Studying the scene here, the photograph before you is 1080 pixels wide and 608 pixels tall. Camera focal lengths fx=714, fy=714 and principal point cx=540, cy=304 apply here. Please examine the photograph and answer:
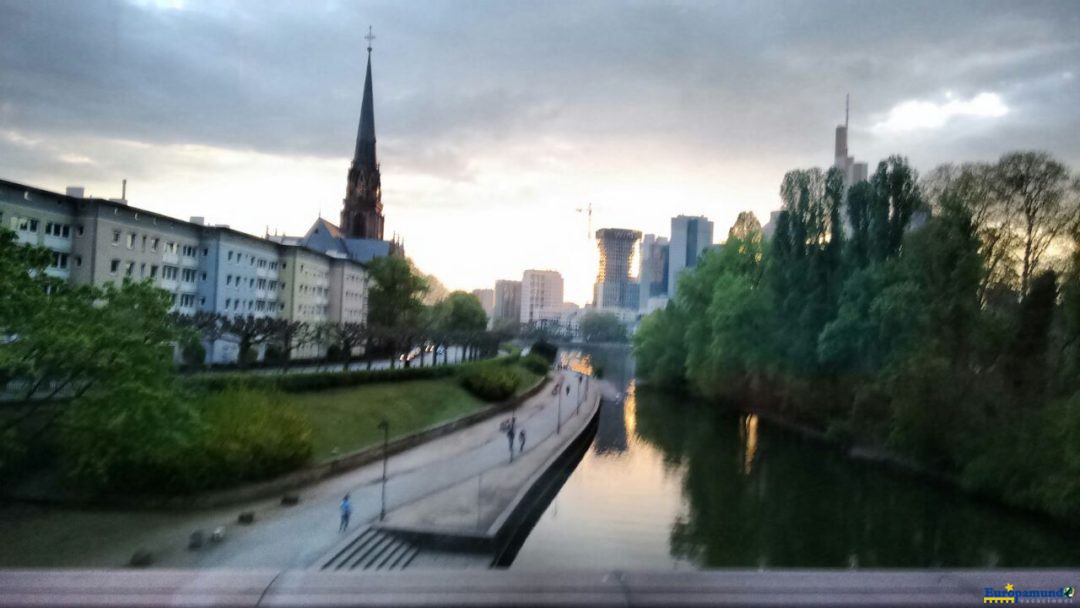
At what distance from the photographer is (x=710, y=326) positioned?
50.0ft

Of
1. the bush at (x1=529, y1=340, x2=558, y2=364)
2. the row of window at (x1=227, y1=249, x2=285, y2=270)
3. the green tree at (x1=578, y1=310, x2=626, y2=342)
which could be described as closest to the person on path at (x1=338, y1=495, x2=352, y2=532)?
the row of window at (x1=227, y1=249, x2=285, y2=270)

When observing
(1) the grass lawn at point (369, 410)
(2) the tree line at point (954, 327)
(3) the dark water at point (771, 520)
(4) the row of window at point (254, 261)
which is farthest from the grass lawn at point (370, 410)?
(2) the tree line at point (954, 327)

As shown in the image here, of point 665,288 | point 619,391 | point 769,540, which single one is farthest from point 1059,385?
point 665,288

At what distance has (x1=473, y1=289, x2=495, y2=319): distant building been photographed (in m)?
6.21

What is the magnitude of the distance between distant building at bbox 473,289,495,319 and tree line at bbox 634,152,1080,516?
420 cm

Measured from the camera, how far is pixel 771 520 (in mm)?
6926

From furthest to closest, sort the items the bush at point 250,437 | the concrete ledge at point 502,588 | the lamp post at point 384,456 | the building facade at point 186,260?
1. the lamp post at point 384,456
2. the bush at point 250,437
3. the building facade at point 186,260
4. the concrete ledge at point 502,588

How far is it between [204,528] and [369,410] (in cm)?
157

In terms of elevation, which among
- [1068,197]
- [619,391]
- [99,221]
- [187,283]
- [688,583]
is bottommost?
[619,391]

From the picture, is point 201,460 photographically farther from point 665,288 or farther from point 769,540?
point 665,288

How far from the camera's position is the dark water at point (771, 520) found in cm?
569

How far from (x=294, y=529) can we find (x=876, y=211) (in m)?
7.67

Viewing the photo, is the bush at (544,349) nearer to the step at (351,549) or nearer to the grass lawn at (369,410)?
the grass lawn at (369,410)

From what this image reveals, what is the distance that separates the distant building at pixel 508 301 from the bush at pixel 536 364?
372 centimetres
